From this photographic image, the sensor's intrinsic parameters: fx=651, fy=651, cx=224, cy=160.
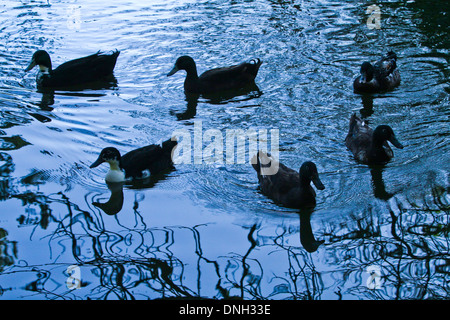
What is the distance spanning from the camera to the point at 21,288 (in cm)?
611

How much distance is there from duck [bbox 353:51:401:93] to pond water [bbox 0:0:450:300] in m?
0.19

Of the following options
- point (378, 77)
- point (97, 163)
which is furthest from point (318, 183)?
point (378, 77)

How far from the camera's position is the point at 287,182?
25.0 ft

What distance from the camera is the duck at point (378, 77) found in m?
10.5

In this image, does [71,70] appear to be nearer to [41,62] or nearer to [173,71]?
[41,62]

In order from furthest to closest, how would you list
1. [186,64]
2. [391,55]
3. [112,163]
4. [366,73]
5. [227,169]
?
[186,64], [391,55], [366,73], [227,169], [112,163]

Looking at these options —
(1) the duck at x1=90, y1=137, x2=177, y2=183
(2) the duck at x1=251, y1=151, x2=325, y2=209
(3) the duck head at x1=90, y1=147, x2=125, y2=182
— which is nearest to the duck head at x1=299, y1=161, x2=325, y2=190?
(2) the duck at x1=251, y1=151, x2=325, y2=209

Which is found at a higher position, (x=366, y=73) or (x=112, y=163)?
(x=366, y=73)

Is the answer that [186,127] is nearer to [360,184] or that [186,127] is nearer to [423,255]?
[360,184]

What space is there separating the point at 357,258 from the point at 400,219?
3.07 feet

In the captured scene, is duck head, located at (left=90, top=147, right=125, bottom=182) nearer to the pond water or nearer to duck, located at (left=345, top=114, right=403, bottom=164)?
the pond water

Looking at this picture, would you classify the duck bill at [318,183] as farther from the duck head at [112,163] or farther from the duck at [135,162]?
A: the duck head at [112,163]

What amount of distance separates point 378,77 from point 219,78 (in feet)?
8.63

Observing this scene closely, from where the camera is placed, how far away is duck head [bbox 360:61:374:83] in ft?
34.0
